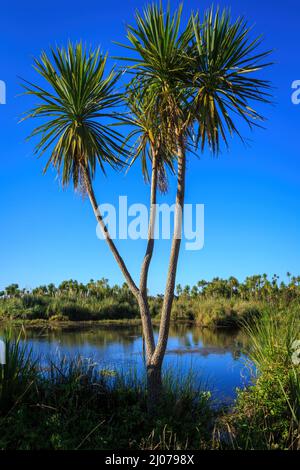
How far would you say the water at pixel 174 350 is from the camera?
27.3 feet

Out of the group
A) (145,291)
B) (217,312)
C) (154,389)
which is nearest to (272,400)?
(154,389)

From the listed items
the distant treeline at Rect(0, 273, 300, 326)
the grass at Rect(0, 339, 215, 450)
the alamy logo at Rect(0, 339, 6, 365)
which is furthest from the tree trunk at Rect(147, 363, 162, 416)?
the distant treeline at Rect(0, 273, 300, 326)

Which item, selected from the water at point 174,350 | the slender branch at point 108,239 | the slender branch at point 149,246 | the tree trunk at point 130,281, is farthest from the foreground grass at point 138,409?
the slender branch at point 149,246

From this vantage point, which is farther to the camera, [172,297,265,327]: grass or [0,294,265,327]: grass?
[172,297,265,327]: grass

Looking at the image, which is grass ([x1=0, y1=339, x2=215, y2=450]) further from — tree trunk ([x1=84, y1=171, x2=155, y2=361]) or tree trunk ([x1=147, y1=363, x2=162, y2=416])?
tree trunk ([x1=84, y1=171, x2=155, y2=361])

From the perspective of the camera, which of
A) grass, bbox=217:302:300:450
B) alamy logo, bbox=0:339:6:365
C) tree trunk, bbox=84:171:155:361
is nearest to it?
grass, bbox=217:302:300:450

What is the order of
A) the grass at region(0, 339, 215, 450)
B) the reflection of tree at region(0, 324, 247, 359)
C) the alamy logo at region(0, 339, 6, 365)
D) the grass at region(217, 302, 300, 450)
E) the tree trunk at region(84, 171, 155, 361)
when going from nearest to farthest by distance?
the grass at region(0, 339, 215, 450) < the grass at region(217, 302, 300, 450) < the alamy logo at region(0, 339, 6, 365) < the tree trunk at region(84, 171, 155, 361) < the reflection of tree at region(0, 324, 247, 359)

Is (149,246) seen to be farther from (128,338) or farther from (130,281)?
(128,338)

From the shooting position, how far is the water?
832cm

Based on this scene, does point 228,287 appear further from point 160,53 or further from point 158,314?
point 160,53

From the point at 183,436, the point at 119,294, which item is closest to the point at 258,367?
the point at 183,436

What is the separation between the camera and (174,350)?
12828 millimetres

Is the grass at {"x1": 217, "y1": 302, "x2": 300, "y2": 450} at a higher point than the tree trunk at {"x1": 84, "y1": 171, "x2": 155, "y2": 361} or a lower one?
lower

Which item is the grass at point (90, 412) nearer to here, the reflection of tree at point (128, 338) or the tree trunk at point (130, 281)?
the tree trunk at point (130, 281)
